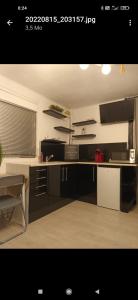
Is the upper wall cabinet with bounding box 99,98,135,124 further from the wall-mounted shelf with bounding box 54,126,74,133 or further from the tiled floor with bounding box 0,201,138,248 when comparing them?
the tiled floor with bounding box 0,201,138,248

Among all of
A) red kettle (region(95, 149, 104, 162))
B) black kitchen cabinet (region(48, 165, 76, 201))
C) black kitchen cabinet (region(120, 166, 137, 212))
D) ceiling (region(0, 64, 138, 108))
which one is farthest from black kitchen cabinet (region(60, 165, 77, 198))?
ceiling (region(0, 64, 138, 108))

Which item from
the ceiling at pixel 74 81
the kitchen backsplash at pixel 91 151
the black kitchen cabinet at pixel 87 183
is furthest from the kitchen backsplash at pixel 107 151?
the ceiling at pixel 74 81

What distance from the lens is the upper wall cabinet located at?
339 centimetres

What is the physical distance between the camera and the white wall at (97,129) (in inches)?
143

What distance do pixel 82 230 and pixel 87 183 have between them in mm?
1370

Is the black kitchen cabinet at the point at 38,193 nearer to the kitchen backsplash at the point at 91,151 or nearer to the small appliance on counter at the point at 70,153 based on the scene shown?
the kitchen backsplash at the point at 91,151

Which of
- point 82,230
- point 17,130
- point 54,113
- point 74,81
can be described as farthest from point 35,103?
point 82,230

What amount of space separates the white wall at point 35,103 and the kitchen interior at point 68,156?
2 cm

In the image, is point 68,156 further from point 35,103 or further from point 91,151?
point 35,103

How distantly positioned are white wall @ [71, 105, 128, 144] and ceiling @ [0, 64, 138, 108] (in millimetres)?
426

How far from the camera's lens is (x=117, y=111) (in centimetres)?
357
